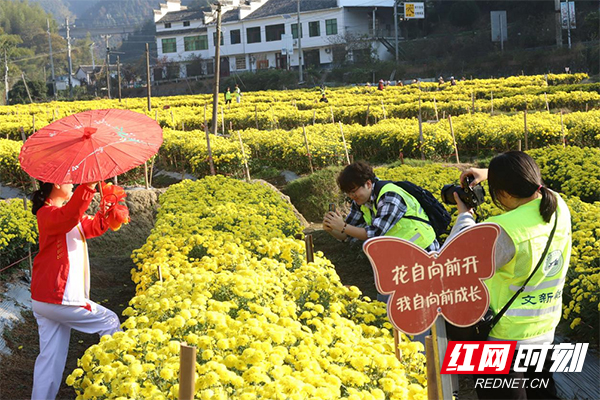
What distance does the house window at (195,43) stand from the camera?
6141cm

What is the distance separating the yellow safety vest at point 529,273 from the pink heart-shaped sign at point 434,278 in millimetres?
355

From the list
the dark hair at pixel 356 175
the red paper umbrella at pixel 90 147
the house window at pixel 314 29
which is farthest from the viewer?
the house window at pixel 314 29

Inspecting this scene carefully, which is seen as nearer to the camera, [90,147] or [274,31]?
[90,147]

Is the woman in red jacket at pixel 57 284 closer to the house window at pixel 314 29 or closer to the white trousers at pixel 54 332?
the white trousers at pixel 54 332

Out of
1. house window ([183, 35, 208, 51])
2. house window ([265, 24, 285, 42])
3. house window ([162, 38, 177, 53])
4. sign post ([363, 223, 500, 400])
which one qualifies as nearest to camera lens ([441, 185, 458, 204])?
sign post ([363, 223, 500, 400])

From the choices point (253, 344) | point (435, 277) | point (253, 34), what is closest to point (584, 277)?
point (435, 277)

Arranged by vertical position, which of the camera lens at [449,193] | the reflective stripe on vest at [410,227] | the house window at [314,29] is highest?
the house window at [314,29]

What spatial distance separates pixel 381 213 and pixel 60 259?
6.81 feet

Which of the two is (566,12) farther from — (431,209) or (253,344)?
(253,344)

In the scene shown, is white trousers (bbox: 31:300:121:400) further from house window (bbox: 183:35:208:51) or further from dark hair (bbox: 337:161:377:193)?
house window (bbox: 183:35:208:51)

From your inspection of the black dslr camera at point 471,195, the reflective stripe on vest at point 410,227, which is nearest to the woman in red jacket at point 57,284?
the reflective stripe on vest at point 410,227

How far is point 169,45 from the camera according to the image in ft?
207

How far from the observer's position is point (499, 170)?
10.2ft

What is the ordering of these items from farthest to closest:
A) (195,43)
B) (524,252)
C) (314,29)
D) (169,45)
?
(169,45) → (195,43) → (314,29) → (524,252)
